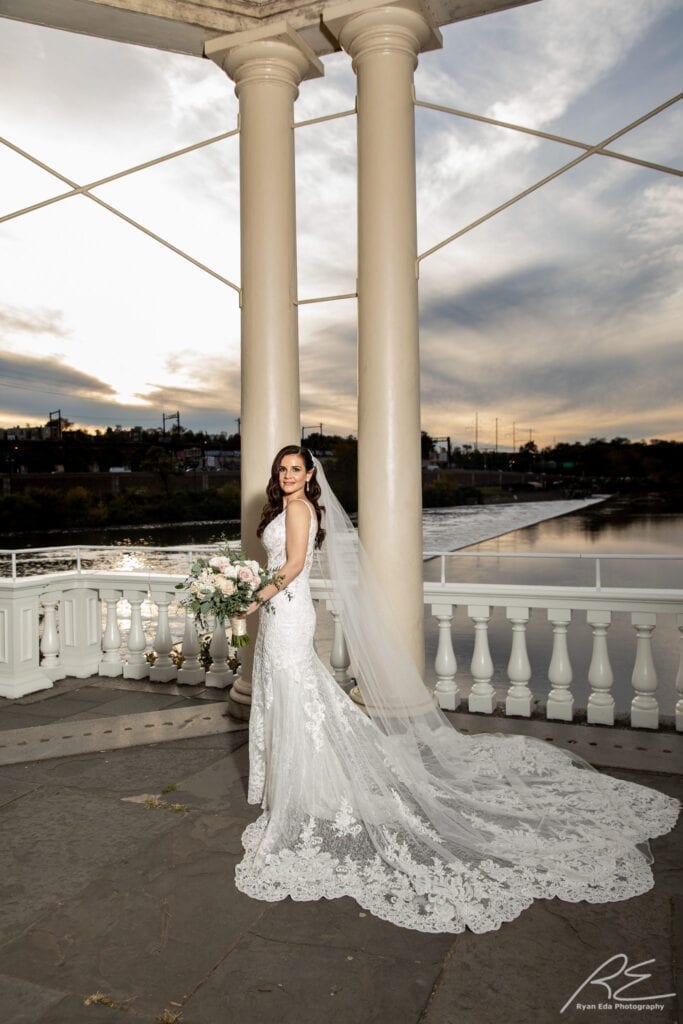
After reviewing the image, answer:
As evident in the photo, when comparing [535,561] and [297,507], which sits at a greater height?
[297,507]

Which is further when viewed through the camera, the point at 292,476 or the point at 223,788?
the point at 223,788

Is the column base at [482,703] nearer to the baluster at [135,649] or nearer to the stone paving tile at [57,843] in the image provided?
the stone paving tile at [57,843]

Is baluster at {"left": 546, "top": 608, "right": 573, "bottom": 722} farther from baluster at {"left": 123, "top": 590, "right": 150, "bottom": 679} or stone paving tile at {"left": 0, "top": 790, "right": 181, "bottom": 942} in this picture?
baluster at {"left": 123, "top": 590, "right": 150, "bottom": 679}

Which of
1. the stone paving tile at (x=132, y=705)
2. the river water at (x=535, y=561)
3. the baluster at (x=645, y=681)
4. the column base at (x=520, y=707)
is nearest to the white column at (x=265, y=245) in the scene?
the stone paving tile at (x=132, y=705)

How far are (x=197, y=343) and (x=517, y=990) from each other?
6078 cm

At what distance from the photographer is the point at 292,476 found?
3225 millimetres

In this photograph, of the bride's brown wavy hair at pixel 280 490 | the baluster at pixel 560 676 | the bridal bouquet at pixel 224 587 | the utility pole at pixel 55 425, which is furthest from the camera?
the utility pole at pixel 55 425

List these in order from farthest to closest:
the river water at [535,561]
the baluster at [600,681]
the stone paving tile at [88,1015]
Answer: the river water at [535,561], the baluster at [600,681], the stone paving tile at [88,1015]

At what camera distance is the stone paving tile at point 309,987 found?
194 cm

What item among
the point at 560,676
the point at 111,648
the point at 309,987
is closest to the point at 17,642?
the point at 111,648

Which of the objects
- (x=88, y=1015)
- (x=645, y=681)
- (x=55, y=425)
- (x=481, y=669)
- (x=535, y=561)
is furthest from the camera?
(x=535, y=561)

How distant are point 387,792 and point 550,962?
2.99 feet

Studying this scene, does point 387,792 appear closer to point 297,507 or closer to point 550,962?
point 550,962

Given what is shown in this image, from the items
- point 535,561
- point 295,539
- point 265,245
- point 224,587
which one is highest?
point 265,245
